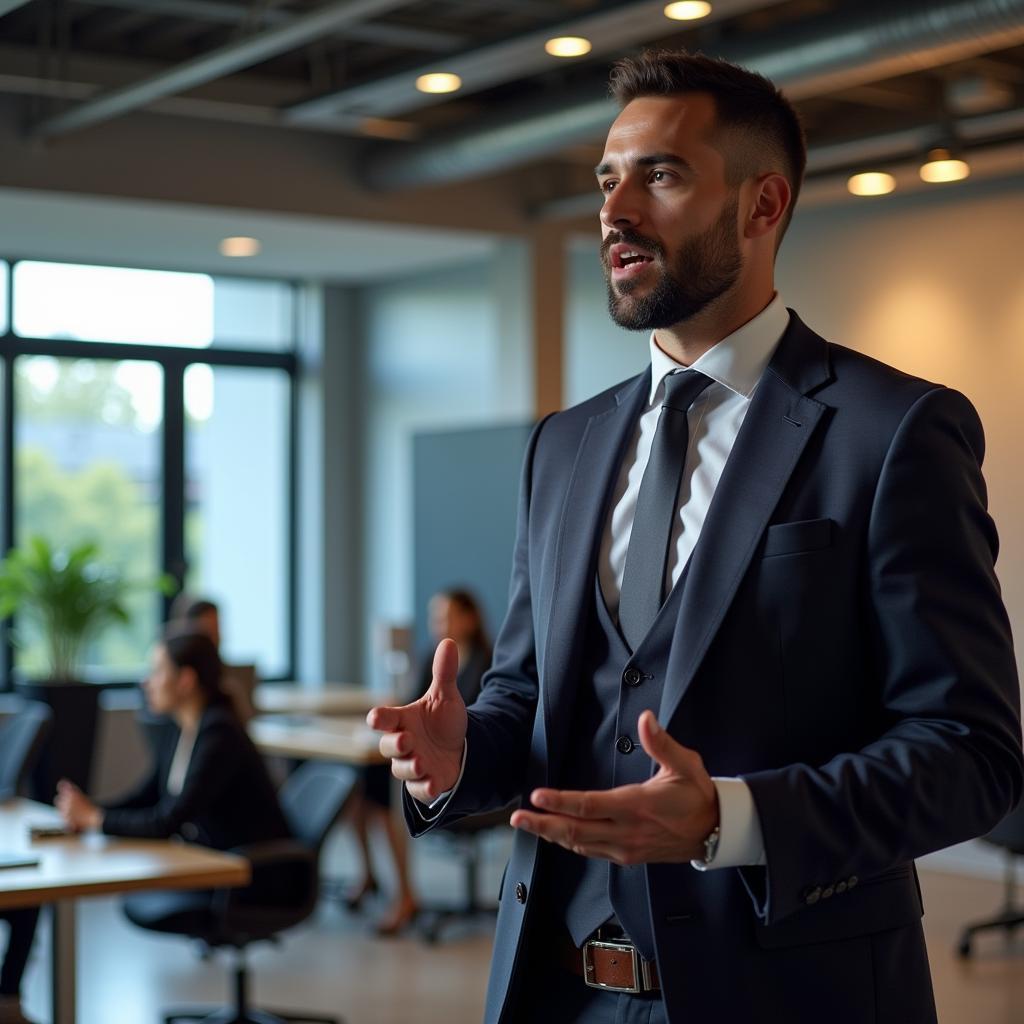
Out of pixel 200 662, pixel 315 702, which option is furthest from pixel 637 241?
pixel 315 702

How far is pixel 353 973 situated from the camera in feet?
20.2

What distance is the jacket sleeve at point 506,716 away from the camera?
178 centimetres

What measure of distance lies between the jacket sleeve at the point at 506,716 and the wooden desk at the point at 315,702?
20.9ft

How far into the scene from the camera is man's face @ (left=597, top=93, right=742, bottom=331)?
1.71 m

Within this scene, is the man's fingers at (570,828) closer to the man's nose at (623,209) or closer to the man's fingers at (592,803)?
the man's fingers at (592,803)

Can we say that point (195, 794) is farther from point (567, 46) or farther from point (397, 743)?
point (397, 743)

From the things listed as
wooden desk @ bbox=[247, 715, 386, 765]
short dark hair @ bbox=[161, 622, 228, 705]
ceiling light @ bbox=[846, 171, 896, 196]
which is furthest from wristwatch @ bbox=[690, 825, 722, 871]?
ceiling light @ bbox=[846, 171, 896, 196]

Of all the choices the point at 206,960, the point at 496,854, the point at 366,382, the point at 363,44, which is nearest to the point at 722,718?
the point at 206,960

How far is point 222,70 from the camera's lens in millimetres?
5746

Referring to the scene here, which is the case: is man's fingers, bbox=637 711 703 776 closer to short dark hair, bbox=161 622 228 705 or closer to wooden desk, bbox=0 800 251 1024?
wooden desk, bbox=0 800 251 1024

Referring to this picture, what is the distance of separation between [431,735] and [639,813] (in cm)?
41

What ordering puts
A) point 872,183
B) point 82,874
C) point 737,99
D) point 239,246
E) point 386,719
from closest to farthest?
point 386,719 < point 737,99 < point 82,874 < point 872,183 < point 239,246

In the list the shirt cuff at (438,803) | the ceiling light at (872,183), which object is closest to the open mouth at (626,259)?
the shirt cuff at (438,803)

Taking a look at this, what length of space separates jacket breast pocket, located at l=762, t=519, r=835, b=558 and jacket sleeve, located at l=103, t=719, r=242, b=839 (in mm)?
3405
